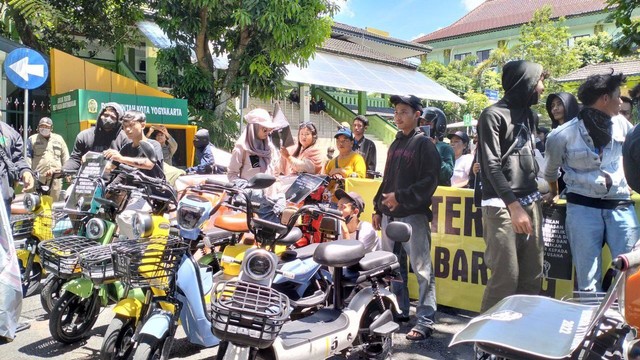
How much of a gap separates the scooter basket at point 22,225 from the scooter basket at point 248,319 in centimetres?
348

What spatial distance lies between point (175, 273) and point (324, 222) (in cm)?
154

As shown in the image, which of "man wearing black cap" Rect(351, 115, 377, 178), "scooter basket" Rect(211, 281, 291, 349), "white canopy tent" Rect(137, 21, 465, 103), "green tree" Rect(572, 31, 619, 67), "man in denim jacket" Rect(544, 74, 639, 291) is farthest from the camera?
"green tree" Rect(572, 31, 619, 67)

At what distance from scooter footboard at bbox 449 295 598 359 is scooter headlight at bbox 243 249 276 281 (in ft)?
4.03

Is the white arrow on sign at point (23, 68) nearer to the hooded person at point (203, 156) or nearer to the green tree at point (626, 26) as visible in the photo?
the hooded person at point (203, 156)

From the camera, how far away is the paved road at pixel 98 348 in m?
4.09

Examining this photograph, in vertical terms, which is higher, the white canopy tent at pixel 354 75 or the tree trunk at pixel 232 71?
the white canopy tent at pixel 354 75

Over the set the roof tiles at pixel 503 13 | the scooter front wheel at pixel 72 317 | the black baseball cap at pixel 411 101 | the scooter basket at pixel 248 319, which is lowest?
the scooter front wheel at pixel 72 317

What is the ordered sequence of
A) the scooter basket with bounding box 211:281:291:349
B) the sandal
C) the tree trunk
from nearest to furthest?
the scooter basket with bounding box 211:281:291:349 → the sandal → the tree trunk

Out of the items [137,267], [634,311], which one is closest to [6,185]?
[137,267]

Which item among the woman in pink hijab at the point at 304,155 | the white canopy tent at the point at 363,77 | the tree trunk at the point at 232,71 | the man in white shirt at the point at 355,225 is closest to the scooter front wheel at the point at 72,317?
the man in white shirt at the point at 355,225

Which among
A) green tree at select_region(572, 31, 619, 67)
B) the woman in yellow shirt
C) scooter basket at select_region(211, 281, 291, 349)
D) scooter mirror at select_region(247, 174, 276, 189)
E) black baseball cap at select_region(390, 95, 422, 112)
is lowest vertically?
scooter basket at select_region(211, 281, 291, 349)

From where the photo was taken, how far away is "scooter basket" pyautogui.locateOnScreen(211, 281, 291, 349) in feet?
8.78

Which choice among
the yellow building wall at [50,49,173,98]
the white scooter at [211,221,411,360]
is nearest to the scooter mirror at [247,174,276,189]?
the white scooter at [211,221,411,360]

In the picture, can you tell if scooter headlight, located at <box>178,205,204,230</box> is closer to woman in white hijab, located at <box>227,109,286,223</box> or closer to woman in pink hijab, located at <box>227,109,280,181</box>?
woman in white hijab, located at <box>227,109,286,223</box>
